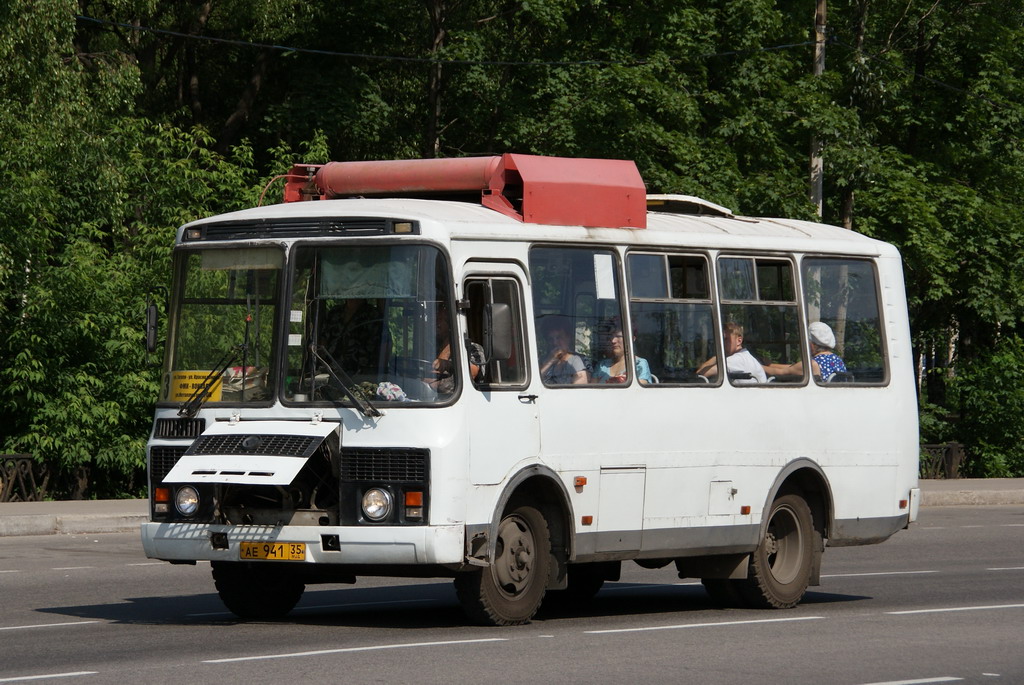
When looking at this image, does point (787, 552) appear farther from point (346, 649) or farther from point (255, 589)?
point (346, 649)

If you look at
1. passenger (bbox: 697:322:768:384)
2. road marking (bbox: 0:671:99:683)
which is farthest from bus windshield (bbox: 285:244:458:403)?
passenger (bbox: 697:322:768:384)

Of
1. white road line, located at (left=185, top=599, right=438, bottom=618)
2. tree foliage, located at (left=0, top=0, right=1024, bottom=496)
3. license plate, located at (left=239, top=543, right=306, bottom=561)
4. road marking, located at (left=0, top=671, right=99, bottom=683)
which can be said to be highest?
tree foliage, located at (left=0, top=0, right=1024, bottom=496)

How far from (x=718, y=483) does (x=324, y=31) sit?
2568 centimetres

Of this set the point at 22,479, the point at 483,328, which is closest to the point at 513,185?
the point at 483,328

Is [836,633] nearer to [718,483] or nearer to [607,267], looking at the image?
[718,483]

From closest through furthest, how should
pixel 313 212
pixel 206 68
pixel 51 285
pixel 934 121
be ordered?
pixel 313 212
pixel 51 285
pixel 934 121
pixel 206 68

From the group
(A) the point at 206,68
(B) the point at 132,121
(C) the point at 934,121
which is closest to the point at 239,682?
(B) the point at 132,121

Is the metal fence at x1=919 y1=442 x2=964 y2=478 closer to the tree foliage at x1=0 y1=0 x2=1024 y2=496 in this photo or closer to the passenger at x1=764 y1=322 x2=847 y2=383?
the tree foliage at x1=0 y1=0 x2=1024 y2=496

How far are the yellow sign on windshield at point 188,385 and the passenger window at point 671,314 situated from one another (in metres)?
2.99

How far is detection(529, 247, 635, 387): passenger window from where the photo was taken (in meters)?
11.5

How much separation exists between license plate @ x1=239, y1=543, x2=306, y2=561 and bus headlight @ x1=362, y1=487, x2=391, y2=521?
453 millimetres

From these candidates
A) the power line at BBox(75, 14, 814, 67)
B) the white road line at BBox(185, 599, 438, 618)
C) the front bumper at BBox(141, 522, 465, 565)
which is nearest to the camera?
the front bumper at BBox(141, 522, 465, 565)

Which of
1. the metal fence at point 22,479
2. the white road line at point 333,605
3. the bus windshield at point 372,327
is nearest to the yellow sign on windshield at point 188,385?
the bus windshield at point 372,327

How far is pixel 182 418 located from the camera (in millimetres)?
11148
